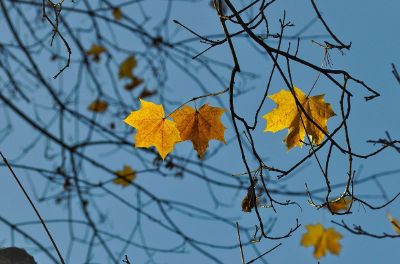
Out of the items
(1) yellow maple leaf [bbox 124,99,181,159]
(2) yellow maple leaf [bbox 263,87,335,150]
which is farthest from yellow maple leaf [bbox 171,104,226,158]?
(2) yellow maple leaf [bbox 263,87,335,150]

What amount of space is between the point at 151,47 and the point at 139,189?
3.58ft

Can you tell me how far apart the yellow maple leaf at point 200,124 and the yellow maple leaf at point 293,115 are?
0.16m

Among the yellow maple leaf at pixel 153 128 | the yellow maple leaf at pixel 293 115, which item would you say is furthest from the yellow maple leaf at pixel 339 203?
the yellow maple leaf at pixel 153 128

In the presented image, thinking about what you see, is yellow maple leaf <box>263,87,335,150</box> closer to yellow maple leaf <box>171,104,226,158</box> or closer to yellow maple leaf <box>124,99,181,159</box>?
yellow maple leaf <box>171,104,226,158</box>

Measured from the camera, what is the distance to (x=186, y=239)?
3016 mm

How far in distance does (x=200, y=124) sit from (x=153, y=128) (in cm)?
16

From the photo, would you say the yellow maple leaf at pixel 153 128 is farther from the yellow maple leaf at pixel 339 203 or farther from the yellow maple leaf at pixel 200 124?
the yellow maple leaf at pixel 339 203

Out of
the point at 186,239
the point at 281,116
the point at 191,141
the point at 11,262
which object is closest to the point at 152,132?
the point at 191,141

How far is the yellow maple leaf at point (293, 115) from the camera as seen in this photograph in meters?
1.61

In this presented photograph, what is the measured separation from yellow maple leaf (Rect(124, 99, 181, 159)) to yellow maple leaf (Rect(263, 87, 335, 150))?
0.30 meters

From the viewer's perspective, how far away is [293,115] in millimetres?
1656

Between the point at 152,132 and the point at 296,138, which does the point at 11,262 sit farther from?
the point at 296,138

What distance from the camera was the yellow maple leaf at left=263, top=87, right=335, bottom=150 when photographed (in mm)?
1613

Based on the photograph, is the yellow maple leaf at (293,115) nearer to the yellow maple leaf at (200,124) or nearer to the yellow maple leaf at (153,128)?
the yellow maple leaf at (200,124)
